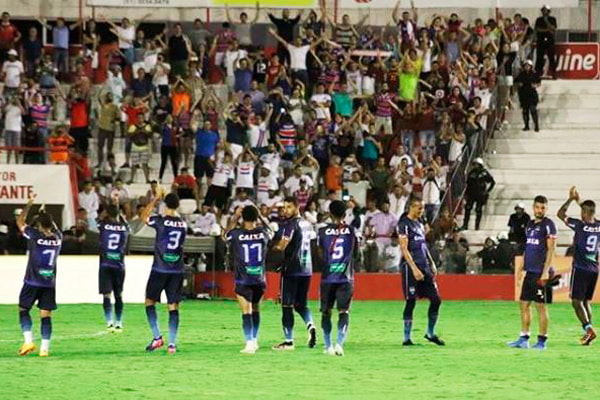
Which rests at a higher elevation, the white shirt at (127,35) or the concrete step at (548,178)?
the white shirt at (127,35)

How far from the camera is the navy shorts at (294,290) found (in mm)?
21969

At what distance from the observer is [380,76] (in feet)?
133

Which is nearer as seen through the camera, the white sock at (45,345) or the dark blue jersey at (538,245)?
the white sock at (45,345)

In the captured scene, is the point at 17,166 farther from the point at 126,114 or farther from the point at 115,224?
the point at 115,224

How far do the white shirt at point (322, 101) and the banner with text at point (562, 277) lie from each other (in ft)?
21.9

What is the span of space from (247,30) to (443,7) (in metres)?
5.91

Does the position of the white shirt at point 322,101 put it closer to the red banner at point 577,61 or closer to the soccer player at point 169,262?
the red banner at point 577,61

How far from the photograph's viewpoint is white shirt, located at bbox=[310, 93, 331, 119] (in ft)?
127

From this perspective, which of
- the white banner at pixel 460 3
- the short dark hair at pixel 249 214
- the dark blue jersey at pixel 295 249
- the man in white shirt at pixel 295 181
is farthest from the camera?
the white banner at pixel 460 3

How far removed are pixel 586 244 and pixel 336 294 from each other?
178 inches

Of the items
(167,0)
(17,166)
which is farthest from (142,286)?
(167,0)

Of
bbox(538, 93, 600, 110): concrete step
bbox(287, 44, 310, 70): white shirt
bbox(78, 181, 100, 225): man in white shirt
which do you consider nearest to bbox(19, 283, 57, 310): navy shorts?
bbox(78, 181, 100, 225): man in white shirt

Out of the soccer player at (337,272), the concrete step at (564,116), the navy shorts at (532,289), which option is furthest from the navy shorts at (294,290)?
the concrete step at (564,116)

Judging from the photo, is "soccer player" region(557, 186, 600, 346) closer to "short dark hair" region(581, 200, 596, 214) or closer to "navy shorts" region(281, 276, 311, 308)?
"short dark hair" region(581, 200, 596, 214)
